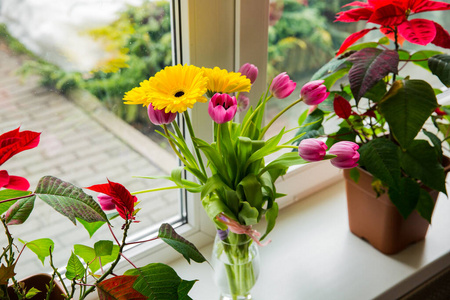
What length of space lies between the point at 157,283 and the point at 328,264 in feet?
2.08

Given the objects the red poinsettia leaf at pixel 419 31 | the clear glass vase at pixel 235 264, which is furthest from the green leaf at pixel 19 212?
the red poinsettia leaf at pixel 419 31

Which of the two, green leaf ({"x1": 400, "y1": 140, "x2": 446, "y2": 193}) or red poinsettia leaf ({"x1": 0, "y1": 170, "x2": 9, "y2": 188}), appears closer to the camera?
red poinsettia leaf ({"x1": 0, "y1": 170, "x2": 9, "y2": 188})

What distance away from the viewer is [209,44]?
985mm

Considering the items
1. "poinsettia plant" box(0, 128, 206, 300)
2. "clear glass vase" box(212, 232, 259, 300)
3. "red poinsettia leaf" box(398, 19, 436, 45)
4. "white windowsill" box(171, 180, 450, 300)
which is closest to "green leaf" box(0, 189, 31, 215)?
"poinsettia plant" box(0, 128, 206, 300)

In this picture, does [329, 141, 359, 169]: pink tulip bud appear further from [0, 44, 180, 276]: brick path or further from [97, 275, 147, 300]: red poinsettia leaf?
[0, 44, 180, 276]: brick path

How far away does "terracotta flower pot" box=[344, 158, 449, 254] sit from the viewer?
109 centimetres

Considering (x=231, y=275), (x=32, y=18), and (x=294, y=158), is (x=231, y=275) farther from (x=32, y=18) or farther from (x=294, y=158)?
(x=32, y=18)

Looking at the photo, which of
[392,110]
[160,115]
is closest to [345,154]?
[392,110]

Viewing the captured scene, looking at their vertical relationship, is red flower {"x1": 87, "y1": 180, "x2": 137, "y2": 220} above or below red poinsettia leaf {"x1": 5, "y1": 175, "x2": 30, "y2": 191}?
below

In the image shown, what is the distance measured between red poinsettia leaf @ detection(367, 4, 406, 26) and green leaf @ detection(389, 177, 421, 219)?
318mm

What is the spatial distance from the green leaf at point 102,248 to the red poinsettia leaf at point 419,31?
59cm

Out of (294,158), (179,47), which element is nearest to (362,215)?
(294,158)

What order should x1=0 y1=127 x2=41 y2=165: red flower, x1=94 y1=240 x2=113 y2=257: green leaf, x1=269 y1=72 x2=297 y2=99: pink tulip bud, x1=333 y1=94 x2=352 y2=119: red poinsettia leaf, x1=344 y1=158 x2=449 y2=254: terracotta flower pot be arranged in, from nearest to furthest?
x1=0 y1=127 x2=41 y2=165: red flower
x1=94 y1=240 x2=113 y2=257: green leaf
x1=269 y1=72 x2=297 y2=99: pink tulip bud
x1=333 y1=94 x2=352 y2=119: red poinsettia leaf
x1=344 y1=158 x2=449 y2=254: terracotta flower pot

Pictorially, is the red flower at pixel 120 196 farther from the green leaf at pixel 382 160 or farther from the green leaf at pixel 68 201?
the green leaf at pixel 382 160
